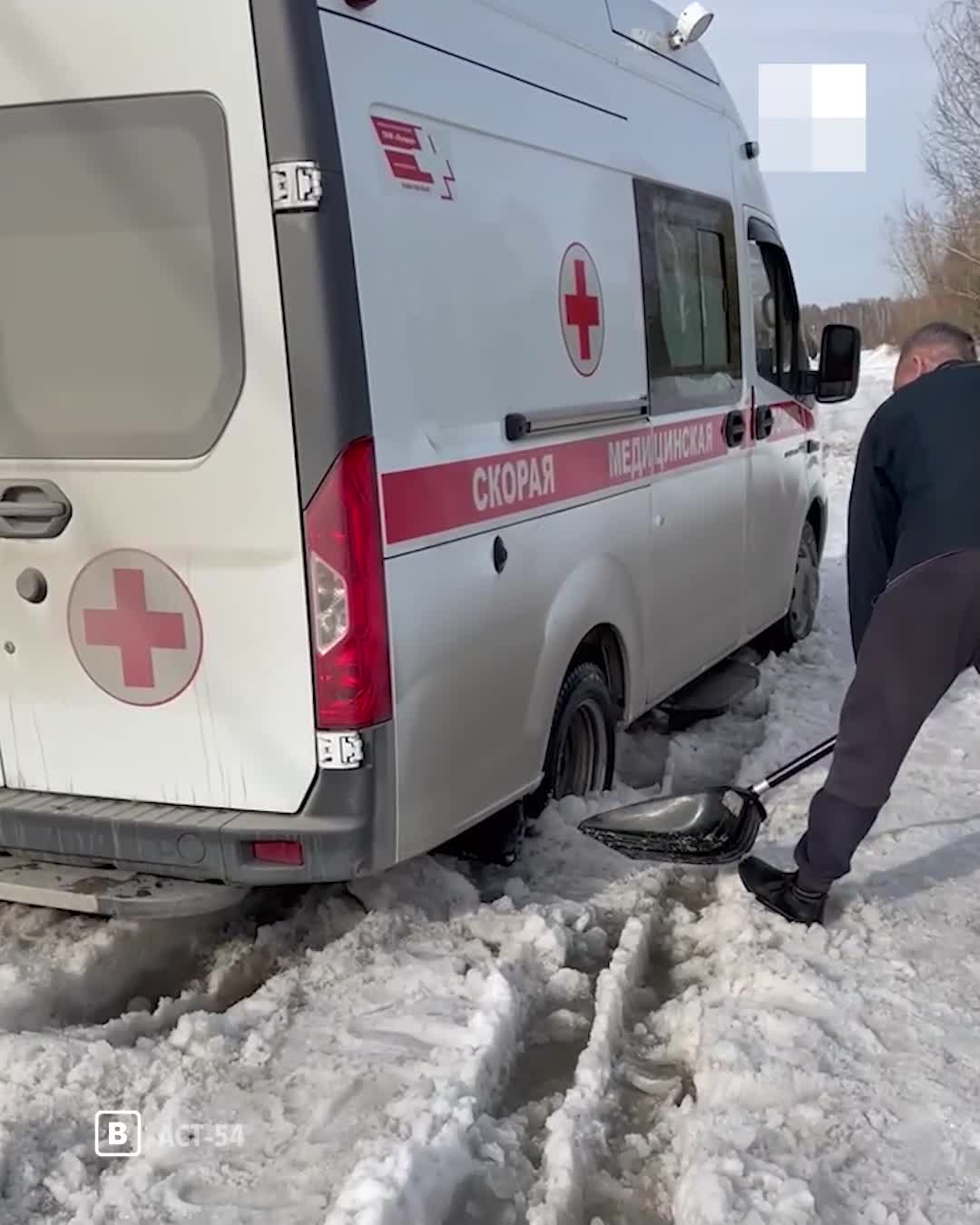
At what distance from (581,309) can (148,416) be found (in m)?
1.64

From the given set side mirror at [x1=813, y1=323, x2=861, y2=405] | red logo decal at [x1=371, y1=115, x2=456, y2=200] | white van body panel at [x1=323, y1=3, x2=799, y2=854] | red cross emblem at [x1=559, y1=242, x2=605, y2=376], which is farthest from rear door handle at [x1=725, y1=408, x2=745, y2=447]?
red logo decal at [x1=371, y1=115, x2=456, y2=200]

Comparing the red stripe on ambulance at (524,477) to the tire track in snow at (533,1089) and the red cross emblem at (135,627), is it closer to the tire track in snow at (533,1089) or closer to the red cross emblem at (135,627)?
the red cross emblem at (135,627)

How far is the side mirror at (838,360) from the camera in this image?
246 inches

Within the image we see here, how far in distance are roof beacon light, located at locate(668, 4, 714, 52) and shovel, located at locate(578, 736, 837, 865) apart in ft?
9.90

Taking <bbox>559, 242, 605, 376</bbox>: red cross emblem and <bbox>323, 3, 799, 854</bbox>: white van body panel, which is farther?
<bbox>559, 242, 605, 376</bbox>: red cross emblem

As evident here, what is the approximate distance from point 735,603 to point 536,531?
7.67ft

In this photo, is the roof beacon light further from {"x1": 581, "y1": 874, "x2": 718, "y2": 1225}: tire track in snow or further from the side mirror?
{"x1": 581, "y1": 874, "x2": 718, "y2": 1225}: tire track in snow

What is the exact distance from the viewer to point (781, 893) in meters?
3.90

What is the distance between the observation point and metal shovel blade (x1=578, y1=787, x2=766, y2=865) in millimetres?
4168

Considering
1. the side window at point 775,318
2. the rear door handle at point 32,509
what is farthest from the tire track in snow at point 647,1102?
the side window at point 775,318

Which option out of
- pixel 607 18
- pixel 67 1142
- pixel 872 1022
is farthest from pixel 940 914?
pixel 607 18

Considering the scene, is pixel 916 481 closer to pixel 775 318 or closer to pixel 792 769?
pixel 792 769

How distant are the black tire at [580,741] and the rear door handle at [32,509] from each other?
5.66ft

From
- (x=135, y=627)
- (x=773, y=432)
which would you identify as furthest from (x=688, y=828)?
(x=773, y=432)
